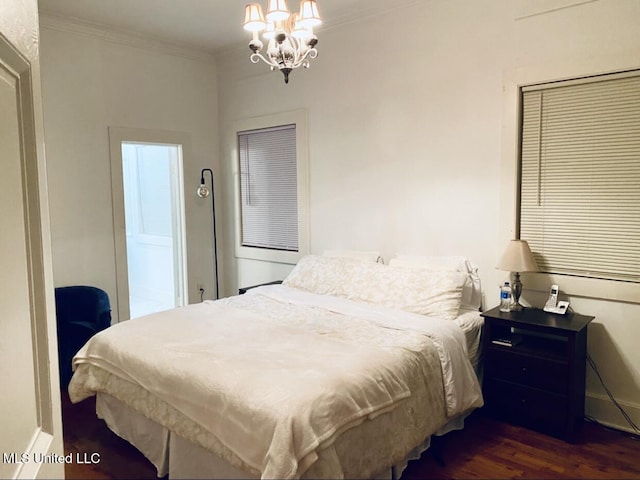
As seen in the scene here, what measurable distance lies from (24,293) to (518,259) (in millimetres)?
2761

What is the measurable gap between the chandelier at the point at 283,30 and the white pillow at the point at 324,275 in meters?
1.56

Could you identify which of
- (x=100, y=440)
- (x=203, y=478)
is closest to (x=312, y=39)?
(x=203, y=478)

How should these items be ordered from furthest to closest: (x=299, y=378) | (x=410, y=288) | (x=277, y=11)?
(x=410, y=288) → (x=277, y=11) → (x=299, y=378)

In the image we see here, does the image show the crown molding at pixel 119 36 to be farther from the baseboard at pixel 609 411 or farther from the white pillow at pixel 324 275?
the baseboard at pixel 609 411

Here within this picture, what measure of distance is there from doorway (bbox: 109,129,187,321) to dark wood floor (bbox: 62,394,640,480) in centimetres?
232

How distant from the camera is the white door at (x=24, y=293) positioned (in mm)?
583

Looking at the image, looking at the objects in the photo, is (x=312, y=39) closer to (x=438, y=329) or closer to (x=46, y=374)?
(x=438, y=329)

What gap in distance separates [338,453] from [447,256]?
1.89m

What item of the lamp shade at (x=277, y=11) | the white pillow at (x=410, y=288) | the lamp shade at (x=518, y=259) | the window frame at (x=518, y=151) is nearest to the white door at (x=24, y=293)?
the lamp shade at (x=277, y=11)

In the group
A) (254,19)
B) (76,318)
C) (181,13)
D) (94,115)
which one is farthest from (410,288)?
(94,115)

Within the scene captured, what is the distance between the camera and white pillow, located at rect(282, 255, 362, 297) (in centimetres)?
353

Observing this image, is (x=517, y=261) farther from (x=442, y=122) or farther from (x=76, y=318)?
(x=76, y=318)

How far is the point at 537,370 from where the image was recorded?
106 inches

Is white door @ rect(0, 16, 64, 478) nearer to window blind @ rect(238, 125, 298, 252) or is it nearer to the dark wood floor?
the dark wood floor
